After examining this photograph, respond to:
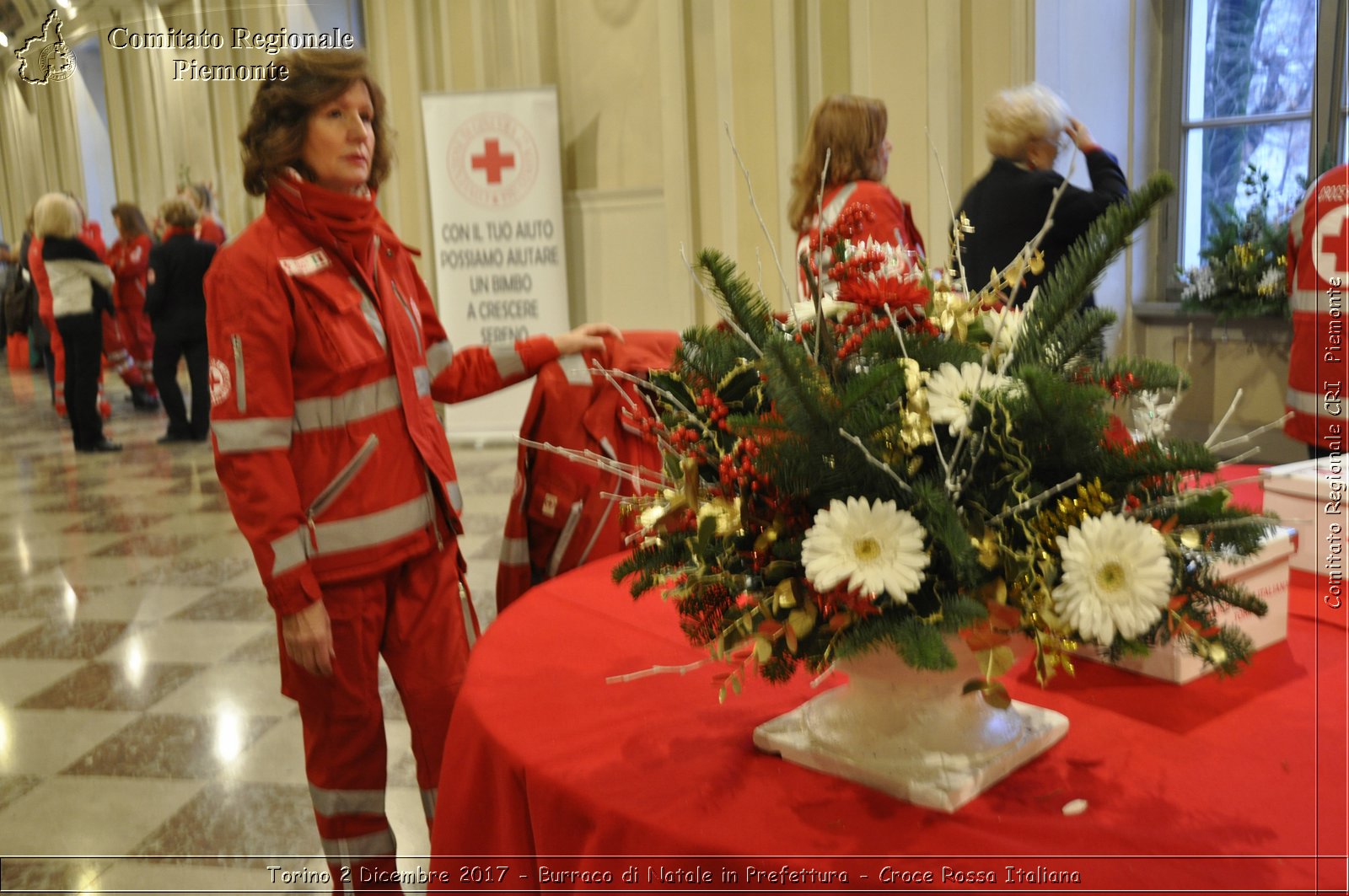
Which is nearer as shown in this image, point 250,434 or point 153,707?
point 250,434

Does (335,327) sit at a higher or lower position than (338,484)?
higher

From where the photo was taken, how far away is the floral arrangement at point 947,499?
96 cm

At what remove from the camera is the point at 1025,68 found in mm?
4953

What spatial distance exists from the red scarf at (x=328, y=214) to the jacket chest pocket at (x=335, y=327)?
6 cm

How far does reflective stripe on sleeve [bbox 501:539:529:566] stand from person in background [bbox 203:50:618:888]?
0.22 meters

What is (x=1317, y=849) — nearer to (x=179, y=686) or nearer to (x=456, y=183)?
(x=179, y=686)

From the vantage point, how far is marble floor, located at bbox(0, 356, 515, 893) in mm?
2594

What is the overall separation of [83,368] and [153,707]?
4984mm

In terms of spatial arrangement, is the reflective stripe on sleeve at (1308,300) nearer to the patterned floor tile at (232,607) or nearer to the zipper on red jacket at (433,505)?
the zipper on red jacket at (433,505)

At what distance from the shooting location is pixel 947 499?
3.27 feet

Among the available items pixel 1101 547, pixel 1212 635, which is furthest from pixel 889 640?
pixel 1212 635

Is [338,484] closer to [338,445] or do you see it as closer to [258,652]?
[338,445]

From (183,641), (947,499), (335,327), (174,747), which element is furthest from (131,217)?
(947,499)

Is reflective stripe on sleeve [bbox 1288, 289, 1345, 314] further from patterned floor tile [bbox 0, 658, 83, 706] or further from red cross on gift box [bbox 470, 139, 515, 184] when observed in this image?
red cross on gift box [bbox 470, 139, 515, 184]
